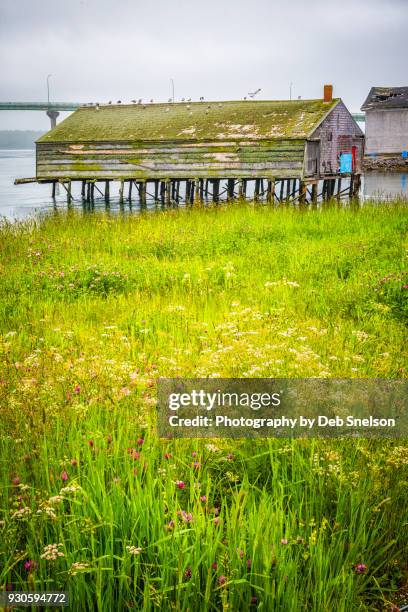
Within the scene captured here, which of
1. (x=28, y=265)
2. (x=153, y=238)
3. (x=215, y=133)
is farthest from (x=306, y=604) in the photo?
(x=215, y=133)

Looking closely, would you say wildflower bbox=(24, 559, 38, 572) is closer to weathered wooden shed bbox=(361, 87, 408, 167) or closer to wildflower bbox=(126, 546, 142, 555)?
wildflower bbox=(126, 546, 142, 555)

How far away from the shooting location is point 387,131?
5766cm

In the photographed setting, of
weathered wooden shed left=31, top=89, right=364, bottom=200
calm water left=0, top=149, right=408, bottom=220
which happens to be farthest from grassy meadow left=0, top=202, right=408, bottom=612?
calm water left=0, top=149, right=408, bottom=220

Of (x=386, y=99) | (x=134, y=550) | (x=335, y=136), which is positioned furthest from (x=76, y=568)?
(x=386, y=99)

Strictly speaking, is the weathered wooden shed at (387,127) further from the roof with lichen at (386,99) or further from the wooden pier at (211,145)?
the wooden pier at (211,145)

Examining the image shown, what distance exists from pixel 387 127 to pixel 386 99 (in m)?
2.58

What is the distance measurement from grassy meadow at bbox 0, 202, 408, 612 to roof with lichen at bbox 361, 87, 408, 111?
51249 mm

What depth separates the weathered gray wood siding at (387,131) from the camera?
57.1 meters

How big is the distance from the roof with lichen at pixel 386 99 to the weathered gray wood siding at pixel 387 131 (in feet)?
2.03

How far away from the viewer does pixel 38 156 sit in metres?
35.1

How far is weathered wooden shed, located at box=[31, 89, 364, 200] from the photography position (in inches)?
1156

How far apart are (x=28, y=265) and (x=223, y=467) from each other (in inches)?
320

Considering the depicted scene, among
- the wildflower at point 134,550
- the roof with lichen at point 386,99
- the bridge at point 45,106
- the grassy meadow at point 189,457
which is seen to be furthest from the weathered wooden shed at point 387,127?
the bridge at point 45,106

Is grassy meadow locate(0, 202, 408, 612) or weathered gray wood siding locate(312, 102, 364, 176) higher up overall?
weathered gray wood siding locate(312, 102, 364, 176)
